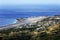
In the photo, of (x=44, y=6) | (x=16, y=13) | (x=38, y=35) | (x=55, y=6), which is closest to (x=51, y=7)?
(x=55, y=6)

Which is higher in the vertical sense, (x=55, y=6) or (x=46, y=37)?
(x=55, y=6)

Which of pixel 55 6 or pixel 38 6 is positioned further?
pixel 38 6

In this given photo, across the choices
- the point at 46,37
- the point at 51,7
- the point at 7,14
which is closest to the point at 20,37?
the point at 46,37

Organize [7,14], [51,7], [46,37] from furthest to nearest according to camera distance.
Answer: [51,7] < [7,14] < [46,37]

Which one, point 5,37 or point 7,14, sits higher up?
point 7,14

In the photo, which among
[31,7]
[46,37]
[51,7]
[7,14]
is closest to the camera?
[46,37]

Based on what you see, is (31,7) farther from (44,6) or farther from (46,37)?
(46,37)

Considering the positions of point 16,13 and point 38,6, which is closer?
point 16,13

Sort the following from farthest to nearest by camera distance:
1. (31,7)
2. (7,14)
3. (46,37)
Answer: (31,7), (7,14), (46,37)

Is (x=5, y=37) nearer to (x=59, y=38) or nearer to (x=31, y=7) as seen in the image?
(x=59, y=38)
